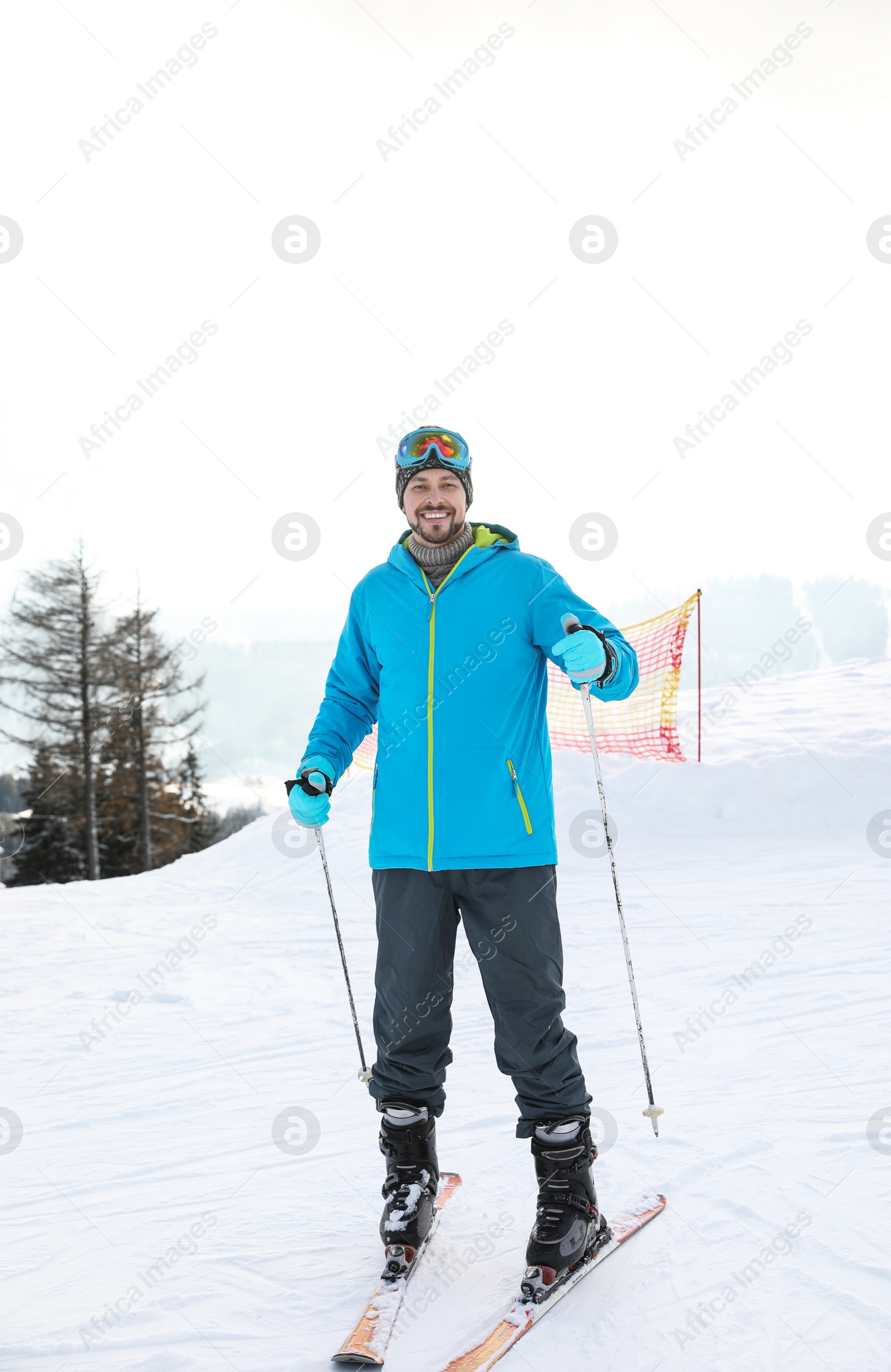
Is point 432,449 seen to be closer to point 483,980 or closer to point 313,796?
point 313,796

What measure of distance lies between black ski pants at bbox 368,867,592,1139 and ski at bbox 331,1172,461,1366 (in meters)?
0.33

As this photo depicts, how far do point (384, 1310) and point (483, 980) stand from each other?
29.1 inches

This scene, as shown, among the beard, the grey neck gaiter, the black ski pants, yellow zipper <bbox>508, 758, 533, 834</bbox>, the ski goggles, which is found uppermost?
the ski goggles

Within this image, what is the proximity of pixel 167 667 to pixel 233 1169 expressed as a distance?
19.1 metres

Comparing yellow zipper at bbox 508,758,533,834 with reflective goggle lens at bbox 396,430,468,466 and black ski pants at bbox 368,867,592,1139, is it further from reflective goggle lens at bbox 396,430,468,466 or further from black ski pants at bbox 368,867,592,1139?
reflective goggle lens at bbox 396,430,468,466

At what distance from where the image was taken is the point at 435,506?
7.87 feet

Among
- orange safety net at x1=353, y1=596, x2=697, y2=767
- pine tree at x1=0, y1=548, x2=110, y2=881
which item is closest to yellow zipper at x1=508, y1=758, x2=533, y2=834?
orange safety net at x1=353, y1=596, x2=697, y2=767

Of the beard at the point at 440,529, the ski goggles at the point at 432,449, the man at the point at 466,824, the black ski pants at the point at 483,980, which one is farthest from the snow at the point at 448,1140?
the ski goggles at the point at 432,449

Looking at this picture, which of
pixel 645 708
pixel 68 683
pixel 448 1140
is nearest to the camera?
pixel 448 1140

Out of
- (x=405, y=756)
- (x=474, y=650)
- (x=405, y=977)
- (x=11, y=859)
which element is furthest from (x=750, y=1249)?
(x=11, y=859)

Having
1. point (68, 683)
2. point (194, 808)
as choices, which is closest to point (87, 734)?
point (68, 683)

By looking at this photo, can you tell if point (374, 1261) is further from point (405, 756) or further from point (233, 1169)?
point (405, 756)

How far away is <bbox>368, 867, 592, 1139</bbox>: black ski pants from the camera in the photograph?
2123 mm

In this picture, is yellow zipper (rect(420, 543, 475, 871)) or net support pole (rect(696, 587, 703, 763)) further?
net support pole (rect(696, 587, 703, 763))
